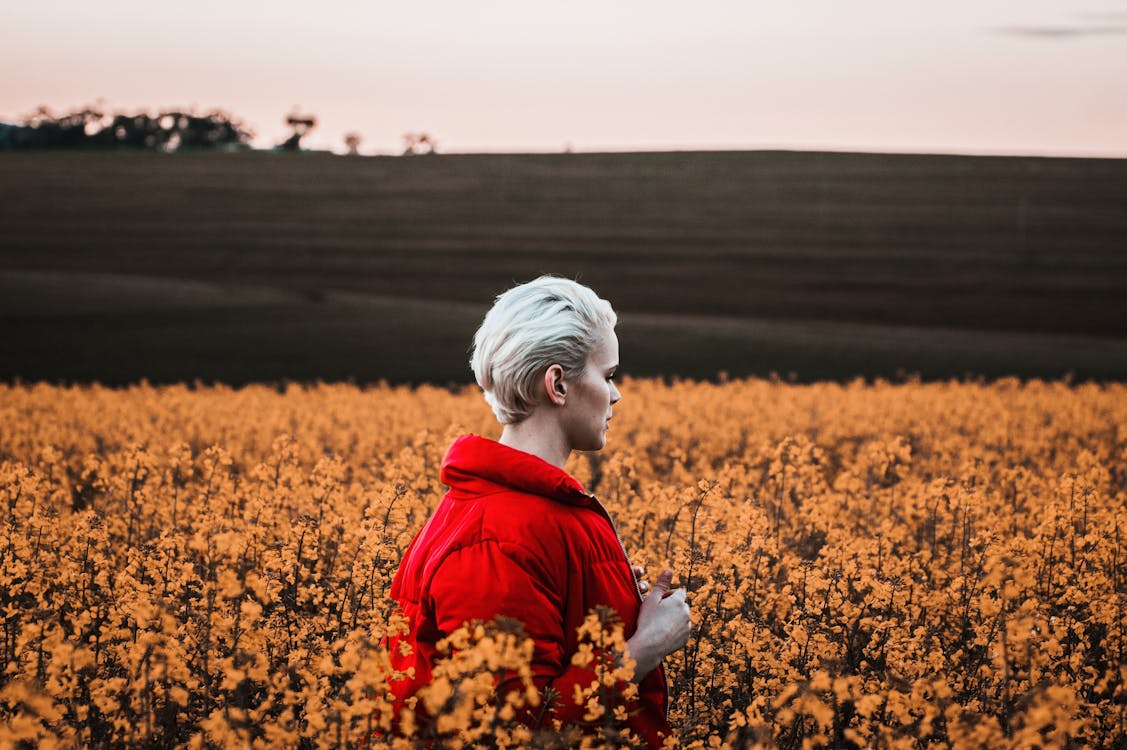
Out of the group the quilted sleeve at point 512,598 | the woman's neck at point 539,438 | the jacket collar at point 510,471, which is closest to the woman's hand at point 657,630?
the quilted sleeve at point 512,598

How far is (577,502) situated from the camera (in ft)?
9.15

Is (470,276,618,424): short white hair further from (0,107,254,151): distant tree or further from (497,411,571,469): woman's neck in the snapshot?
(0,107,254,151): distant tree

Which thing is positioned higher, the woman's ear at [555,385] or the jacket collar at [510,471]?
the woman's ear at [555,385]

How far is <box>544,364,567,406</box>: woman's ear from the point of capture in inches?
109

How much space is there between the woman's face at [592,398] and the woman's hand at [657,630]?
417 mm

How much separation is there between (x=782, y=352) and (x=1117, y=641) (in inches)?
1018

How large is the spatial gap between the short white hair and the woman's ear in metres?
0.02

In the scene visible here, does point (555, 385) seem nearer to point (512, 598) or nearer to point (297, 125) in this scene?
point (512, 598)

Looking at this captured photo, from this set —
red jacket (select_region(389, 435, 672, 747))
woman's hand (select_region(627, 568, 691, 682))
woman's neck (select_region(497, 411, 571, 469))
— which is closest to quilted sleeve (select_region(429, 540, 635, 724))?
red jacket (select_region(389, 435, 672, 747))

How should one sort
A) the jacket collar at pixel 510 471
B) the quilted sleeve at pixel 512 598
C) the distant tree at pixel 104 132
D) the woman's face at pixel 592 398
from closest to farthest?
the quilted sleeve at pixel 512 598 → the jacket collar at pixel 510 471 → the woman's face at pixel 592 398 → the distant tree at pixel 104 132

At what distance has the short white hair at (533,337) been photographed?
9.05ft

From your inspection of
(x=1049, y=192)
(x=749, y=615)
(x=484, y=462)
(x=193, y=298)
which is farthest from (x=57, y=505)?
(x=1049, y=192)

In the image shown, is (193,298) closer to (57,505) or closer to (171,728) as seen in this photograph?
(57,505)

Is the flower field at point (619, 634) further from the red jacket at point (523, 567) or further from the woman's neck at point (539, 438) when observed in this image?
the woman's neck at point (539, 438)
